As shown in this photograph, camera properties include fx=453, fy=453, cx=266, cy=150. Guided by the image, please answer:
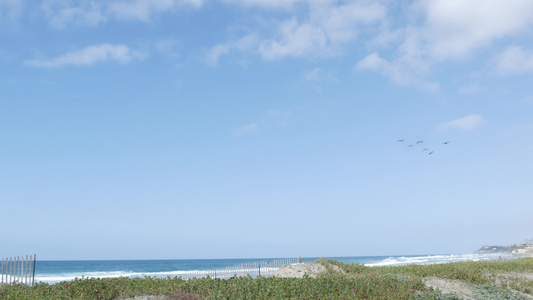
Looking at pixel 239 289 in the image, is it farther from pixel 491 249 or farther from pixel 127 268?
pixel 491 249

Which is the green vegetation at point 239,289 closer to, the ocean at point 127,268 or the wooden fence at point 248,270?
the wooden fence at point 248,270

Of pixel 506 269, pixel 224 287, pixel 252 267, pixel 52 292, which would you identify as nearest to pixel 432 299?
pixel 224 287

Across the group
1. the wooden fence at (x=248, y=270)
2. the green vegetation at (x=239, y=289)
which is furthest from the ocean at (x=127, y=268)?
the green vegetation at (x=239, y=289)

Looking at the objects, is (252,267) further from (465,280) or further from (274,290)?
(274,290)

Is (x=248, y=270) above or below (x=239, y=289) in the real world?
below

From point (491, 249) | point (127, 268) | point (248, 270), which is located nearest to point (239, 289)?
point (248, 270)

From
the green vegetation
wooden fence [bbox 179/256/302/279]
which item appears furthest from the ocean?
the green vegetation

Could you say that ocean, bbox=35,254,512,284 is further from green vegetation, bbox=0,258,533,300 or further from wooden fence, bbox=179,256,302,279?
green vegetation, bbox=0,258,533,300

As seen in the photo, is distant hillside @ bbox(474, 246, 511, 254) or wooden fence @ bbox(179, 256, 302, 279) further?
distant hillside @ bbox(474, 246, 511, 254)

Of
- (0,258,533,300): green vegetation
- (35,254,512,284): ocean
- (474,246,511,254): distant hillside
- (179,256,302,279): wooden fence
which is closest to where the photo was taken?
(0,258,533,300): green vegetation

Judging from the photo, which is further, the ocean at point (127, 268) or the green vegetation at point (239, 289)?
the ocean at point (127, 268)

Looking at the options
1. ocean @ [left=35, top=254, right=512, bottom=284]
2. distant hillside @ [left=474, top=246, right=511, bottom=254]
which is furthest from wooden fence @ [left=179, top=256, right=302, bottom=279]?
distant hillside @ [left=474, top=246, right=511, bottom=254]

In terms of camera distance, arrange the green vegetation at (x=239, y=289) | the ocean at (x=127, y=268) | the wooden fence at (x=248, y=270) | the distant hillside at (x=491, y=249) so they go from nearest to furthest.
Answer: the green vegetation at (x=239, y=289)
the wooden fence at (x=248, y=270)
the ocean at (x=127, y=268)
the distant hillside at (x=491, y=249)

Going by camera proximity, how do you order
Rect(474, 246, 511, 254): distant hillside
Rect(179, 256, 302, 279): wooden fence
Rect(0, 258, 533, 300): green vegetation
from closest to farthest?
Answer: Rect(0, 258, 533, 300): green vegetation, Rect(179, 256, 302, 279): wooden fence, Rect(474, 246, 511, 254): distant hillside
